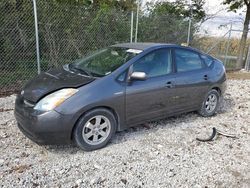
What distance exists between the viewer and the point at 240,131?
4.64 m

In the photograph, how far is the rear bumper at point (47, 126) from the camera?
318 cm

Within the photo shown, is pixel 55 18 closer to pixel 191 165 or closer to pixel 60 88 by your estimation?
pixel 60 88

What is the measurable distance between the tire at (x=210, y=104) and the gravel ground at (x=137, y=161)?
2.17 feet

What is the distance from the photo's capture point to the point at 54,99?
129 inches

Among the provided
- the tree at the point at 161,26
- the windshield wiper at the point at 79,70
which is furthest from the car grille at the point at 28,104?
the tree at the point at 161,26

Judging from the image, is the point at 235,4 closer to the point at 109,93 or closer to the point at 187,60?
the point at 187,60

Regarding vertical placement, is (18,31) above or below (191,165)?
above

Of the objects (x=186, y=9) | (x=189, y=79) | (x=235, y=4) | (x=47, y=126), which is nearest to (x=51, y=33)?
(x=189, y=79)

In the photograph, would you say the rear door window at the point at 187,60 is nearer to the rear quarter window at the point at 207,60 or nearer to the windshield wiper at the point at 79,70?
the rear quarter window at the point at 207,60

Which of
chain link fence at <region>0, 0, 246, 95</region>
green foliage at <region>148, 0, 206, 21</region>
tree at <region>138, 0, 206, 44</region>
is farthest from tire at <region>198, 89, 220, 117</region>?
green foliage at <region>148, 0, 206, 21</region>

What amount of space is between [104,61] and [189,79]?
5.30 feet

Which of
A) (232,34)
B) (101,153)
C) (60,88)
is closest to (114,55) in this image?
(60,88)

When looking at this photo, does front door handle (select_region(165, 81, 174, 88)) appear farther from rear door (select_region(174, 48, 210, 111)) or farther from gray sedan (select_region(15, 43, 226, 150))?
rear door (select_region(174, 48, 210, 111))

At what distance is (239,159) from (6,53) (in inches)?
224
